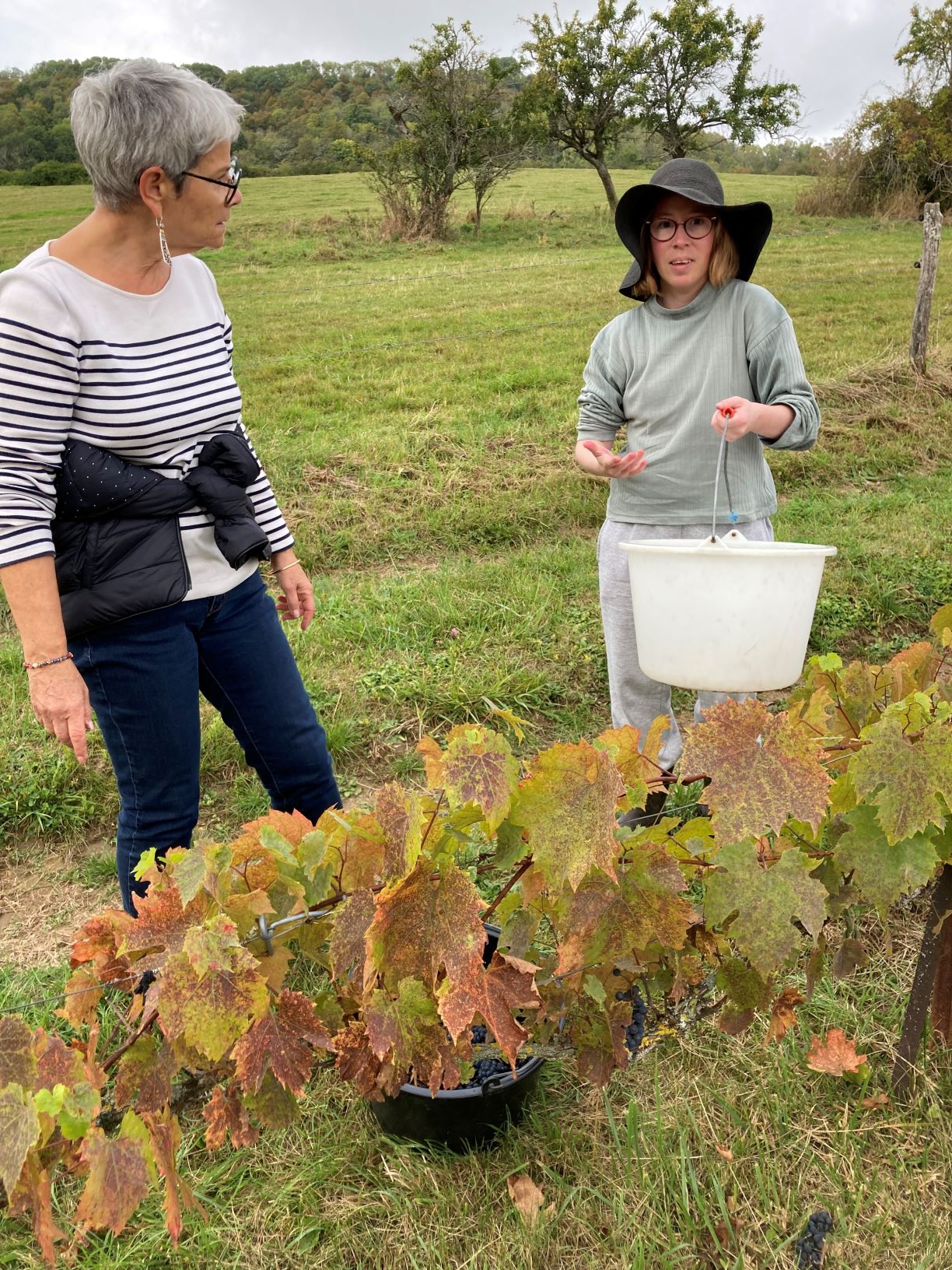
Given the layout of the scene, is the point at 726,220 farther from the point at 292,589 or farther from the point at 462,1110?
the point at 462,1110

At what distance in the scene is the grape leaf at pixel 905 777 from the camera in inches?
45.9

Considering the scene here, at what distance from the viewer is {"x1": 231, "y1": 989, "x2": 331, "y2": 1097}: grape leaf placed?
119 cm

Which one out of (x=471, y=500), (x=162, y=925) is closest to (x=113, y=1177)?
(x=162, y=925)

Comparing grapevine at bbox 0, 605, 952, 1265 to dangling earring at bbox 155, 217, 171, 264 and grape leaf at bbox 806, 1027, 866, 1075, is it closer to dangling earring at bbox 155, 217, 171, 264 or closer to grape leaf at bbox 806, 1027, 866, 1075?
grape leaf at bbox 806, 1027, 866, 1075

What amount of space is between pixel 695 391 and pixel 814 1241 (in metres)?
1.97

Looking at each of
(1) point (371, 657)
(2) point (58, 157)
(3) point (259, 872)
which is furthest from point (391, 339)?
(2) point (58, 157)

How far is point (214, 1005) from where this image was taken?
3.75 ft

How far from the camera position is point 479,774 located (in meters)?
1.10

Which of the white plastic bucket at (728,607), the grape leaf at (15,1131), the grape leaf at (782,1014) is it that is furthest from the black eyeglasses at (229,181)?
the grape leaf at (782,1014)

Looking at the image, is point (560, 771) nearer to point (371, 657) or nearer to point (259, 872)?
point (259, 872)

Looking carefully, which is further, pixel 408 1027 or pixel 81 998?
pixel 81 998

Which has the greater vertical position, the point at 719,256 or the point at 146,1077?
the point at 719,256

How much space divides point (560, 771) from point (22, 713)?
11.1ft

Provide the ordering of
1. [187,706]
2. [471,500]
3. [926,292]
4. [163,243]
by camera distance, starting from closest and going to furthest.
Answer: [163,243] → [187,706] → [471,500] → [926,292]
